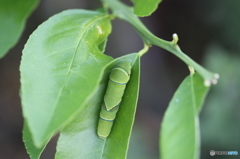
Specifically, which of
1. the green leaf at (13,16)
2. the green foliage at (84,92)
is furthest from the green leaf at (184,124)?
the green leaf at (13,16)

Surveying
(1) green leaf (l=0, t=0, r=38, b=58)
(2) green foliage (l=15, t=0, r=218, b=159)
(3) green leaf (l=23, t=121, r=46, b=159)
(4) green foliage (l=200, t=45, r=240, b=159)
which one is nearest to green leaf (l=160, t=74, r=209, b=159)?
(2) green foliage (l=15, t=0, r=218, b=159)

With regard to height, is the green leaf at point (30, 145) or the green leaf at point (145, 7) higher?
the green leaf at point (145, 7)

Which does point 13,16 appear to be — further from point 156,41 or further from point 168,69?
point 168,69

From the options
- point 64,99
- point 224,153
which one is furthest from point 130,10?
point 224,153

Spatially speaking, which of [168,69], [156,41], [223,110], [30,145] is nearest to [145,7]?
[156,41]

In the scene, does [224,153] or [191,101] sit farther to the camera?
[224,153]

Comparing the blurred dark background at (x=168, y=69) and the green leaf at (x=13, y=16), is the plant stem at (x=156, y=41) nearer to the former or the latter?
the green leaf at (x=13, y=16)

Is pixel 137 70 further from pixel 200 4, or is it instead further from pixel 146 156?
pixel 200 4
